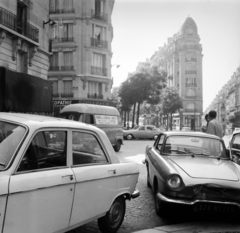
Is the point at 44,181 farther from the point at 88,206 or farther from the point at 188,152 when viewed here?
the point at 188,152

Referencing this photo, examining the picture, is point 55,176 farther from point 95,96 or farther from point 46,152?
point 95,96

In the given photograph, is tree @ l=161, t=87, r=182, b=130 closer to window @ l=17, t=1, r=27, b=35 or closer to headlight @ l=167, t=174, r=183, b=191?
window @ l=17, t=1, r=27, b=35

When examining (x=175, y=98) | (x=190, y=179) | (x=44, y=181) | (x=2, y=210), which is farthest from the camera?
(x=175, y=98)

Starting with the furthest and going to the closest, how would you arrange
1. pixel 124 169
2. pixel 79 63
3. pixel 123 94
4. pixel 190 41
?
pixel 190 41
pixel 123 94
pixel 79 63
pixel 124 169

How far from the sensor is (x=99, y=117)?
1638cm

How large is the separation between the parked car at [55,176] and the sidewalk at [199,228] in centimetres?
69

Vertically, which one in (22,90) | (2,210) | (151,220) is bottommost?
(151,220)

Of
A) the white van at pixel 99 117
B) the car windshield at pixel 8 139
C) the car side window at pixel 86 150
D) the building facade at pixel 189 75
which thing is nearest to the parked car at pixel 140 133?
the white van at pixel 99 117

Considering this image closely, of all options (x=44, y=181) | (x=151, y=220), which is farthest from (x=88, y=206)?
(x=151, y=220)

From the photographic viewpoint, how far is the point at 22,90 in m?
12.9

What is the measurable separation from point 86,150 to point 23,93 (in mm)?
9914

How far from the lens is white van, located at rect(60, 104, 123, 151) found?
52.2 feet

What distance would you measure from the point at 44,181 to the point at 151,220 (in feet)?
8.34

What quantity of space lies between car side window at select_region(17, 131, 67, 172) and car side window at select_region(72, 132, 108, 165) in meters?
0.16
